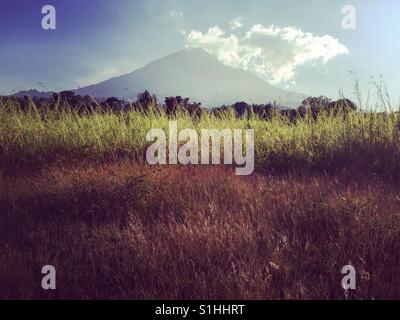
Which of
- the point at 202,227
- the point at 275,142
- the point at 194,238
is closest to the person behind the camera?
the point at 194,238

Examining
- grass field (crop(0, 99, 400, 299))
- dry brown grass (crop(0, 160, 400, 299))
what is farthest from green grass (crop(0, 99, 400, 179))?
dry brown grass (crop(0, 160, 400, 299))

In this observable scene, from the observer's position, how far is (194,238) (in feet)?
12.8

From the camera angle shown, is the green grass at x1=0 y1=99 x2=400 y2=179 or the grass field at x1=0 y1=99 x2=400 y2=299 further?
the green grass at x1=0 y1=99 x2=400 y2=179

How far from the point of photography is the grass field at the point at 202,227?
328 cm

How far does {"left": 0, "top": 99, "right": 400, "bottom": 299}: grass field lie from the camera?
3.28m

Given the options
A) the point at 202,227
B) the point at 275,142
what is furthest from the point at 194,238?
the point at 275,142

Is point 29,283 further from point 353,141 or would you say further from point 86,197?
point 353,141

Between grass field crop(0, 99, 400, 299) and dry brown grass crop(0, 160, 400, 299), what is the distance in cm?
1

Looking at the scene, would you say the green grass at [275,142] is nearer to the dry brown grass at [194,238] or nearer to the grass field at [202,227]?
the grass field at [202,227]

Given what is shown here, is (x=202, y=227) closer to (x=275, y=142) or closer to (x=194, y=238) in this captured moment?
(x=194, y=238)

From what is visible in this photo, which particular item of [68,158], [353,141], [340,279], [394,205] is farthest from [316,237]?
[68,158]

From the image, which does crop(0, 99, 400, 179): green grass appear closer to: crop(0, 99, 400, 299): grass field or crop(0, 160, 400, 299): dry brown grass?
crop(0, 99, 400, 299): grass field

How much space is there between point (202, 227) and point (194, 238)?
0.18 meters
